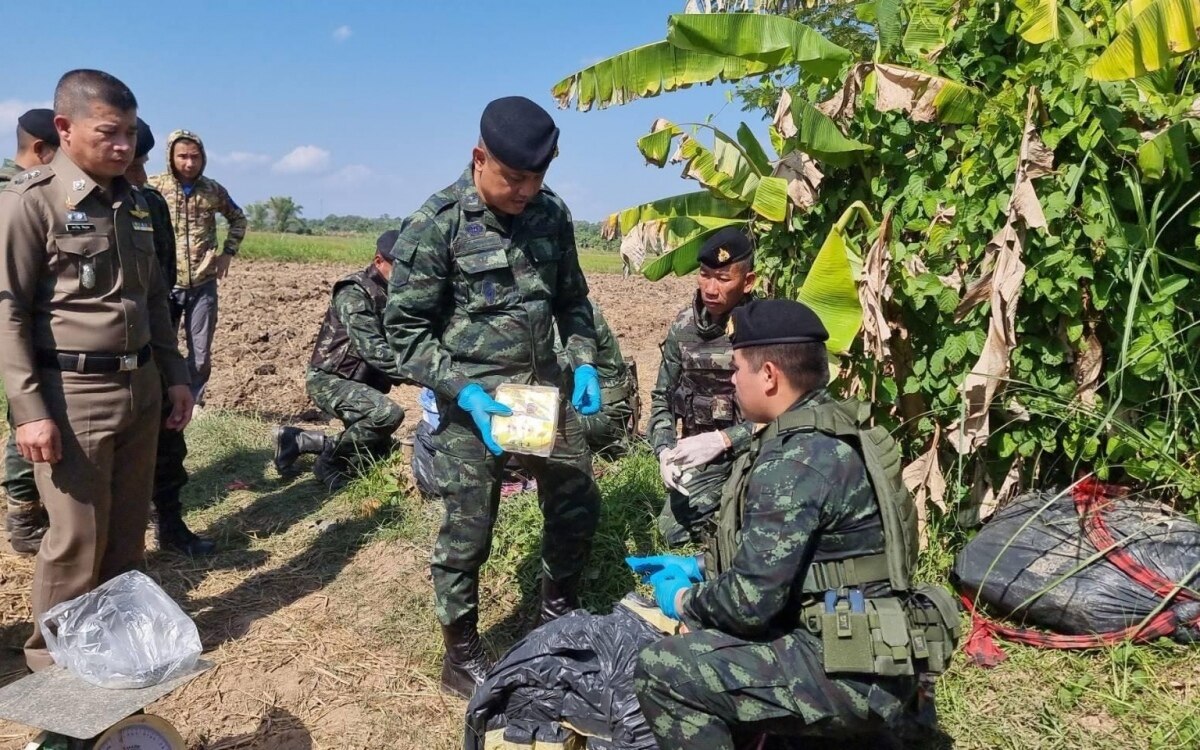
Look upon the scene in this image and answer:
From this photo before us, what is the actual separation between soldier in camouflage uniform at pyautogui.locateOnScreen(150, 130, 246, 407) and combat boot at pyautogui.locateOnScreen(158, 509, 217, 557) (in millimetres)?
2012

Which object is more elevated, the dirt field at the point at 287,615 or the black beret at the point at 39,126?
the black beret at the point at 39,126

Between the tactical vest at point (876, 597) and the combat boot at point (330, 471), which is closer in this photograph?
the tactical vest at point (876, 597)

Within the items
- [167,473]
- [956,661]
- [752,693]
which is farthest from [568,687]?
[167,473]

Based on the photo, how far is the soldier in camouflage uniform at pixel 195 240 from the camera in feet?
20.6

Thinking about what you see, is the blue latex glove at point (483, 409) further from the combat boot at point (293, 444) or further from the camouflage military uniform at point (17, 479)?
the combat boot at point (293, 444)

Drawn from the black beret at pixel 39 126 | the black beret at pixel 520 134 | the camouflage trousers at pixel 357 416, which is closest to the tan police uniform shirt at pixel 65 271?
the black beret at pixel 39 126

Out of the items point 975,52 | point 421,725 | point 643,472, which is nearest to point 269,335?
point 643,472

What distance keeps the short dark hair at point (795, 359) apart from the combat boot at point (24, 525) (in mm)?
3964

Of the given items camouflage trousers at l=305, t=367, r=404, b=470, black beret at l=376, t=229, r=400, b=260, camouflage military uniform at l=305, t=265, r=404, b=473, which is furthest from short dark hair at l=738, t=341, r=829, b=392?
camouflage trousers at l=305, t=367, r=404, b=470

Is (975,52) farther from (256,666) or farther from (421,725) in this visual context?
(256,666)

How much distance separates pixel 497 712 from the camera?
2775mm

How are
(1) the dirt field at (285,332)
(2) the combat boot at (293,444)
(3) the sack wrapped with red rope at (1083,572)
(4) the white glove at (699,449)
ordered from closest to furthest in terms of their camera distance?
1. (3) the sack wrapped with red rope at (1083,572)
2. (4) the white glove at (699,449)
3. (2) the combat boot at (293,444)
4. (1) the dirt field at (285,332)

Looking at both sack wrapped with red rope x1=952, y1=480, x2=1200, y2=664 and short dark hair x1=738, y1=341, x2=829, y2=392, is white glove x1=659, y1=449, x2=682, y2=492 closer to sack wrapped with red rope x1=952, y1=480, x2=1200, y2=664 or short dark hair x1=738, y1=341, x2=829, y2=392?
sack wrapped with red rope x1=952, y1=480, x2=1200, y2=664

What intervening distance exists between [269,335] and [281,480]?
5188mm
